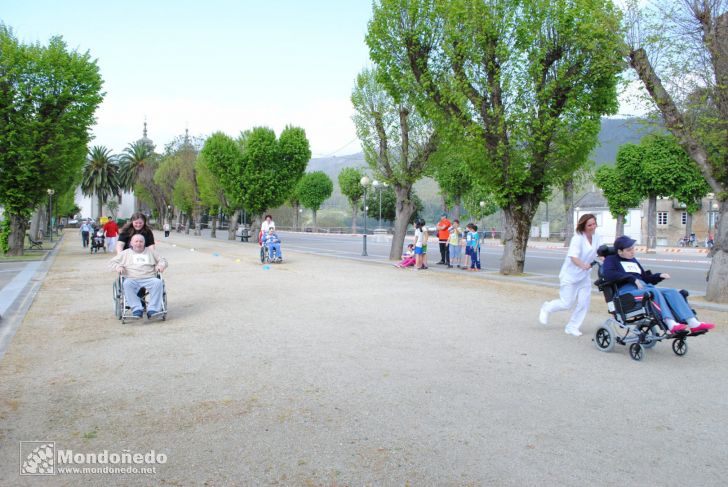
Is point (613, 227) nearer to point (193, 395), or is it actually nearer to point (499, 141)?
point (499, 141)

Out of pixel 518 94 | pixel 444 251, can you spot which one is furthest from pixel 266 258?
pixel 518 94

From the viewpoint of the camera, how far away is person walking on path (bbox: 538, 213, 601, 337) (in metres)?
7.60

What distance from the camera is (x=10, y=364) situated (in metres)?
6.26

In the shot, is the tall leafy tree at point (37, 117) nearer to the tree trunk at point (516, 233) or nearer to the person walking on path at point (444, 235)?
the person walking on path at point (444, 235)

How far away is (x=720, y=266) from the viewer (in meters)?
11.6

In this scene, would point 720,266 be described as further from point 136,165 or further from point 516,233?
point 136,165

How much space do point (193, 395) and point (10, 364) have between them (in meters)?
2.63

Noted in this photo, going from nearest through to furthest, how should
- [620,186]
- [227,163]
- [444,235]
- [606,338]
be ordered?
[606,338] → [444,235] → [227,163] → [620,186]

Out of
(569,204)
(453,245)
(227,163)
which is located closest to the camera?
(453,245)

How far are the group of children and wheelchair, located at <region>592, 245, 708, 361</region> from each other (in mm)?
11277

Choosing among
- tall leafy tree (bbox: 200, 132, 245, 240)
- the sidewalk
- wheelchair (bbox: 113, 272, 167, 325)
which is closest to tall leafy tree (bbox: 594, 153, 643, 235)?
tall leafy tree (bbox: 200, 132, 245, 240)

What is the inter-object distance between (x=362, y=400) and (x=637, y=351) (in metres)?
3.54

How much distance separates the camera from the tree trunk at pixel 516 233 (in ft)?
55.4

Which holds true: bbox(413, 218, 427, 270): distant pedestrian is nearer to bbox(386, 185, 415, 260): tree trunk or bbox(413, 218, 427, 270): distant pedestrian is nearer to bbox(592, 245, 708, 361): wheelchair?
bbox(386, 185, 415, 260): tree trunk
